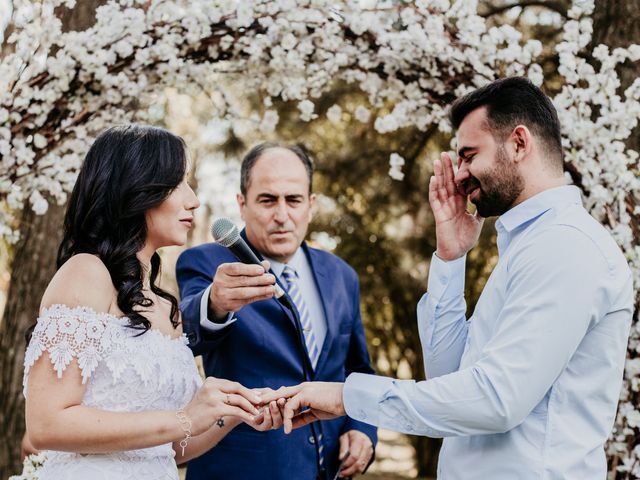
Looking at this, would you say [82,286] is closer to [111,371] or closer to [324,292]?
[111,371]

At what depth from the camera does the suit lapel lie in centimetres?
340

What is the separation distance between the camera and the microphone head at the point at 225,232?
8.77ft

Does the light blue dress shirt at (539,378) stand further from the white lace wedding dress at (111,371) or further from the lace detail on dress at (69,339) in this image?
the lace detail on dress at (69,339)

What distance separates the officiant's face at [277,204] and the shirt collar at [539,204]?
1.29 m

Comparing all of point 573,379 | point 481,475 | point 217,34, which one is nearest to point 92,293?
point 481,475

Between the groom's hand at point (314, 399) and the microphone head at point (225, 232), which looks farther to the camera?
the microphone head at point (225, 232)

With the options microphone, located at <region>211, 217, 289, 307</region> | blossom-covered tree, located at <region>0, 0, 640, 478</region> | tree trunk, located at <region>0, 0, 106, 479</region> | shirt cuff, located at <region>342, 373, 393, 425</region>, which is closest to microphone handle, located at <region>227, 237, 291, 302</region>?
microphone, located at <region>211, 217, 289, 307</region>

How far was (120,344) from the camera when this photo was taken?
2.44m

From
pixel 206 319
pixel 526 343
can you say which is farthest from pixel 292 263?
pixel 526 343

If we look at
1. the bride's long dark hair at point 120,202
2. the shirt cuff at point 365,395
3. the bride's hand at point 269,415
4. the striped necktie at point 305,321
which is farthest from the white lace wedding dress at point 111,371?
the striped necktie at point 305,321

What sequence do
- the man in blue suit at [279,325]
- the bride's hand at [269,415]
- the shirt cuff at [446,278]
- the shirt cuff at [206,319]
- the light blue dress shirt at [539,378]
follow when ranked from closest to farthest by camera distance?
the light blue dress shirt at [539,378] < the bride's hand at [269,415] < the shirt cuff at [446,278] < the shirt cuff at [206,319] < the man in blue suit at [279,325]

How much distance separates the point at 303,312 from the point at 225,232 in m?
0.96

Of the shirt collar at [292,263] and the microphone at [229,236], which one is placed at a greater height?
the microphone at [229,236]

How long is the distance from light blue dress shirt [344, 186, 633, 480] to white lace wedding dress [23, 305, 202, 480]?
2.07 feet
